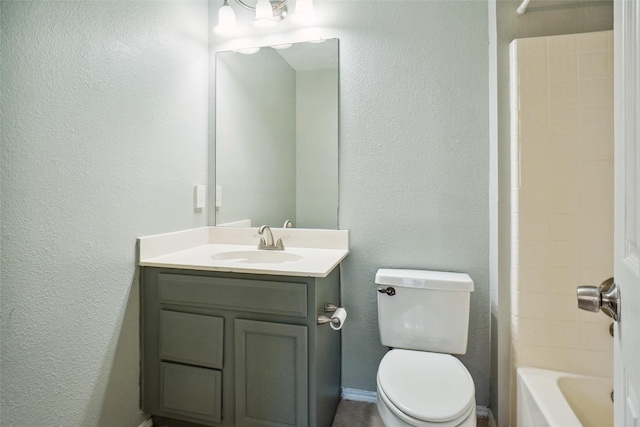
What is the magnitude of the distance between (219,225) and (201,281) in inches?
25.1

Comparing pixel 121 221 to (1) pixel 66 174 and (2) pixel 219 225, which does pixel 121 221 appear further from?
(2) pixel 219 225

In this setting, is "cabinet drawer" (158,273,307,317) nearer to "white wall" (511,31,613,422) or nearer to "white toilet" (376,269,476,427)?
"white toilet" (376,269,476,427)

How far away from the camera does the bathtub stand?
119 centimetres

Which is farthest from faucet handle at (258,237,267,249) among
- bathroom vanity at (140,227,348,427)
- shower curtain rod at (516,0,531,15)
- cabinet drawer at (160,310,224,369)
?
shower curtain rod at (516,0,531,15)

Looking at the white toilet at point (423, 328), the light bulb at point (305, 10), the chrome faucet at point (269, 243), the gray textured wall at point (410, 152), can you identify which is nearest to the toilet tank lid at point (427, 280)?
the white toilet at point (423, 328)

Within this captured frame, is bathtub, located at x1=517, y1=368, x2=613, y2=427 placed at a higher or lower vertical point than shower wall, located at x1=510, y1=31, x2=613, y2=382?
lower

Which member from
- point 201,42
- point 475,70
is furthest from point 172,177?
point 475,70

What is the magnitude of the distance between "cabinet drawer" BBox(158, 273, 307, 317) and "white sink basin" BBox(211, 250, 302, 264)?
308 millimetres

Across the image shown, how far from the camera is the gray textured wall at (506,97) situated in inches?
55.4

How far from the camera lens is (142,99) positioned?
Result: 1.44 metres

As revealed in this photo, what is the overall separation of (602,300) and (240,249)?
1.57 meters

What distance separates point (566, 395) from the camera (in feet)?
4.24

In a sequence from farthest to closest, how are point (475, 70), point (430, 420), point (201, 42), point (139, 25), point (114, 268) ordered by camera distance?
point (201, 42) → point (475, 70) → point (139, 25) → point (114, 268) → point (430, 420)

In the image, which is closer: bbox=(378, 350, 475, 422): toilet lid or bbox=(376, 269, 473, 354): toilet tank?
bbox=(378, 350, 475, 422): toilet lid
